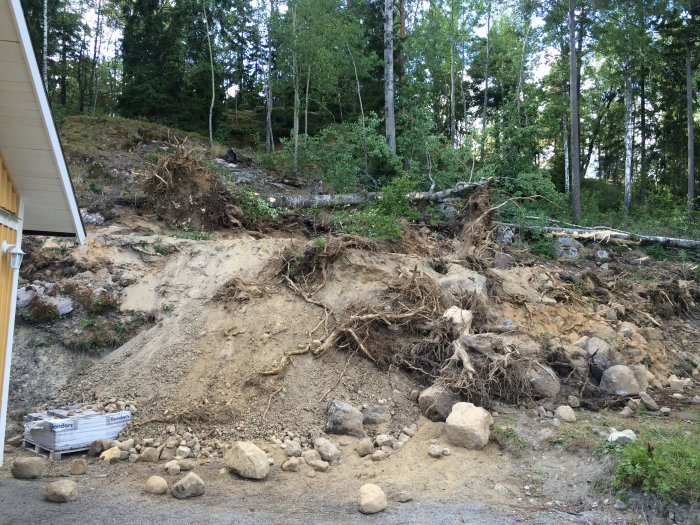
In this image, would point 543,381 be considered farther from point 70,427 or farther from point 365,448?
point 70,427

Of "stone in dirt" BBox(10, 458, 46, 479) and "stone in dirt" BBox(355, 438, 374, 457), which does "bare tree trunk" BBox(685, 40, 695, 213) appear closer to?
"stone in dirt" BBox(355, 438, 374, 457)

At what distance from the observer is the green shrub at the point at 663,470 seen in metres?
4.92

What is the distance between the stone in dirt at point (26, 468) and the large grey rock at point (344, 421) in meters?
3.15

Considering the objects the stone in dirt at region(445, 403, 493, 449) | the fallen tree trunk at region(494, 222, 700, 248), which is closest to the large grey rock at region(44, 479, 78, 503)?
the stone in dirt at region(445, 403, 493, 449)

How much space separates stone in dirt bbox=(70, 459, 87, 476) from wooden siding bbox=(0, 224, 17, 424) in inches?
51.1

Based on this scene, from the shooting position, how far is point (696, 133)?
94.3ft

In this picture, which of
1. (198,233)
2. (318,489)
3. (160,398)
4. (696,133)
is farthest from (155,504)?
(696,133)

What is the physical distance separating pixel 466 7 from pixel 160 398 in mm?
27547

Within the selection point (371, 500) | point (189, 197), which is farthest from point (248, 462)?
point (189, 197)

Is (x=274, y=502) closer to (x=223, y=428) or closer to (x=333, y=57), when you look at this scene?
(x=223, y=428)

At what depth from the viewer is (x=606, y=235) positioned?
1567cm

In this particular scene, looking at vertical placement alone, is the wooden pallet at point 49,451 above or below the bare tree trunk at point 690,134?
below

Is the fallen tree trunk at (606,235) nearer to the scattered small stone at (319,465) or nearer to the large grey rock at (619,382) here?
the large grey rock at (619,382)

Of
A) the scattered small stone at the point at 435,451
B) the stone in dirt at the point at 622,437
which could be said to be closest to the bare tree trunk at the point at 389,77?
the scattered small stone at the point at 435,451
